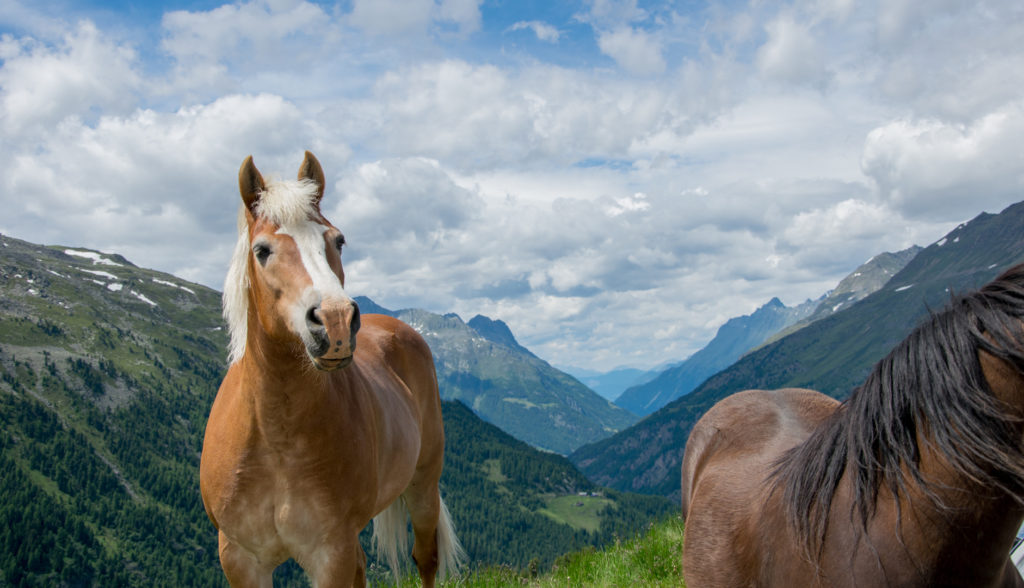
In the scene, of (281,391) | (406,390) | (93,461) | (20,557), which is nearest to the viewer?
(281,391)

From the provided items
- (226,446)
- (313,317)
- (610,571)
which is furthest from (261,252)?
(610,571)

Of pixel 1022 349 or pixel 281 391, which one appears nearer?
pixel 1022 349

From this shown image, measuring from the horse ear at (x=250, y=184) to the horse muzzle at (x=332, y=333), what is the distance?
1272 millimetres

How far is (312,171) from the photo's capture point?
4945 millimetres

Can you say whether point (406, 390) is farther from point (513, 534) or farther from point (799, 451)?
point (513, 534)

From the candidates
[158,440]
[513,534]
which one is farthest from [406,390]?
[158,440]

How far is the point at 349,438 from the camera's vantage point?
482 cm

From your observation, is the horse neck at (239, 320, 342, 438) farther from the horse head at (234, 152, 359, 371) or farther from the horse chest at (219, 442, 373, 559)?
the horse chest at (219, 442, 373, 559)

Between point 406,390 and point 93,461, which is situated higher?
point 406,390

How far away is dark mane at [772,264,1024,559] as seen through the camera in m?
2.60

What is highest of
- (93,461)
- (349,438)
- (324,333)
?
(324,333)

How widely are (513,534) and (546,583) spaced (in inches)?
7796

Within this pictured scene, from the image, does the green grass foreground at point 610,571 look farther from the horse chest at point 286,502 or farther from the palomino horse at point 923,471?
the palomino horse at point 923,471

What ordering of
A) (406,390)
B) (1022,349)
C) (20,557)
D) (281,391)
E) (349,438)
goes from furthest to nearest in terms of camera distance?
(20,557), (406,390), (349,438), (281,391), (1022,349)
